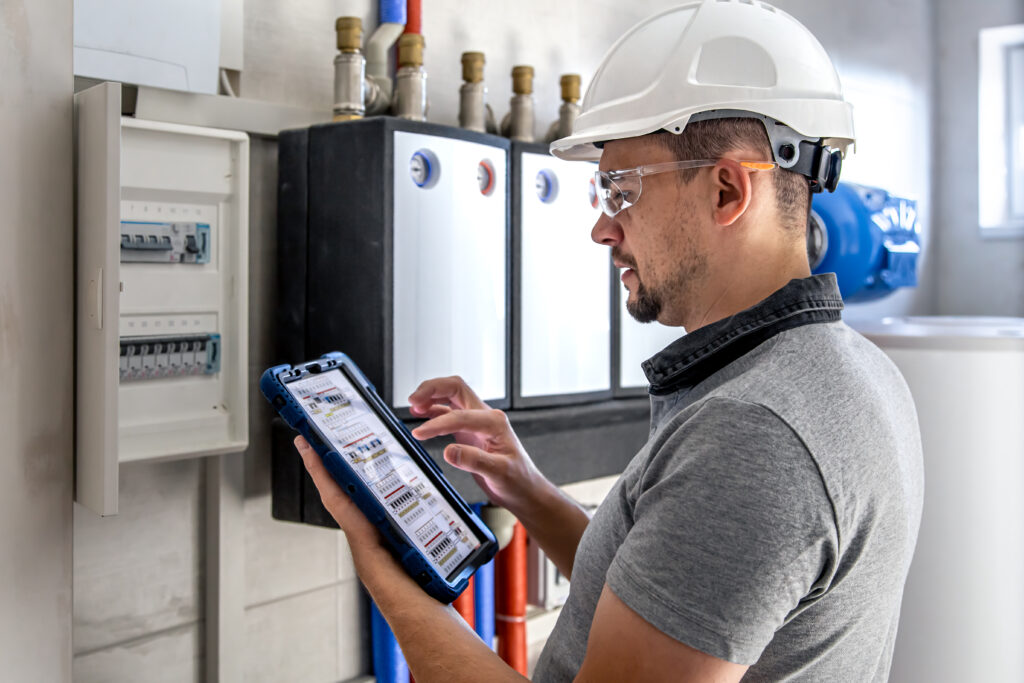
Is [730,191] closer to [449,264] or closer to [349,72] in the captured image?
[449,264]

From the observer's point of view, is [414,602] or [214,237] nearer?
[414,602]

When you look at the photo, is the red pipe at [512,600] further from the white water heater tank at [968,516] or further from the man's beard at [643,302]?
the man's beard at [643,302]


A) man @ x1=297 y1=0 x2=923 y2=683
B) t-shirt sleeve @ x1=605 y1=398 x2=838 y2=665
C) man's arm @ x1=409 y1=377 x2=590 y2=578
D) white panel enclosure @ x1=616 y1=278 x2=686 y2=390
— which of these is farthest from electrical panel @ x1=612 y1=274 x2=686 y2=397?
t-shirt sleeve @ x1=605 y1=398 x2=838 y2=665

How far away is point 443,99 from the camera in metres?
1.60

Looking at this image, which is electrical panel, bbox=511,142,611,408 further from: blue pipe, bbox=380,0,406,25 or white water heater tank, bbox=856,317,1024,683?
white water heater tank, bbox=856,317,1024,683

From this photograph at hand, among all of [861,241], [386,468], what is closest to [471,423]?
[386,468]

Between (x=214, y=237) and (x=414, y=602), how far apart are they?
24.6 inches

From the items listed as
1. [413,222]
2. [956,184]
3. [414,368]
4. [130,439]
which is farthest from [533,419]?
[956,184]

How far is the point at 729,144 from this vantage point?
824 millimetres

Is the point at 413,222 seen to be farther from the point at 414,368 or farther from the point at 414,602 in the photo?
the point at 414,602

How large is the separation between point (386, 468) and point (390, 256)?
0.38 m

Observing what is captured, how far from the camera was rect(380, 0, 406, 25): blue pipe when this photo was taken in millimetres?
1430

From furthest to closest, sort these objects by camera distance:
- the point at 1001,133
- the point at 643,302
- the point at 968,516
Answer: the point at 1001,133 < the point at 968,516 < the point at 643,302

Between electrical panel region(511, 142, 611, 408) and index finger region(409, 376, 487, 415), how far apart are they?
257 mm
